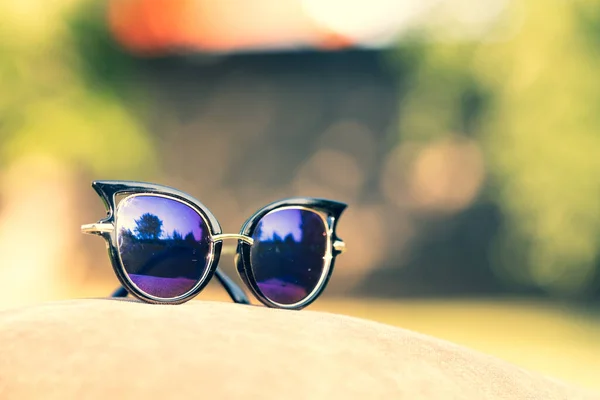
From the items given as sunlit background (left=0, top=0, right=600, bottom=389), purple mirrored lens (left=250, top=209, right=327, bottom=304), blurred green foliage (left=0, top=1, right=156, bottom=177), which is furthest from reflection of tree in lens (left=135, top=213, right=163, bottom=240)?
blurred green foliage (left=0, top=1, right=156, bottom=177)

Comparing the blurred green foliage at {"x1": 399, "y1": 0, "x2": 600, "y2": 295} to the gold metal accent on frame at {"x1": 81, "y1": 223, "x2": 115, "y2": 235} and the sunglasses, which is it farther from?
the gold metal accent on frame at {"x1": 81, "y1": 223, "x2": 115, "y2": 235}

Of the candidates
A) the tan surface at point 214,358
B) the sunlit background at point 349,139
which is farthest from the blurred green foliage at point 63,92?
the tan surface at point 214,358

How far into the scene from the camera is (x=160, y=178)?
8.98 metres

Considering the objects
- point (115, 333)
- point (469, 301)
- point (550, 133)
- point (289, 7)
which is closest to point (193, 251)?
point (115, 333)

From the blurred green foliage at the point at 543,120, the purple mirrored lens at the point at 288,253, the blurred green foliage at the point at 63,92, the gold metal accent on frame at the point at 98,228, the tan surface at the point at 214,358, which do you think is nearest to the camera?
the tan surface at the point at 214,358

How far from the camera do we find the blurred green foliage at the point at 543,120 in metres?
6.75

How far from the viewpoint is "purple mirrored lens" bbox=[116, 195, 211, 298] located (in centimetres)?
82

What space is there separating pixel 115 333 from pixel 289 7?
862 centimetres

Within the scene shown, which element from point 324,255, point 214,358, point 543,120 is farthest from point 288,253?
point 543,120

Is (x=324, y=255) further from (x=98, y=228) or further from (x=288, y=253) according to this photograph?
(x=98, y=228)

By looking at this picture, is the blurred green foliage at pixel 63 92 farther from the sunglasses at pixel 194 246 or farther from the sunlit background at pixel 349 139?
the sunglasses at pixel 194 246

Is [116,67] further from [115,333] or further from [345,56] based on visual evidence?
[115,333]

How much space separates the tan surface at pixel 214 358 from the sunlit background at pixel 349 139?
6.24 meters

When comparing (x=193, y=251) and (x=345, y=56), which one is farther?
(x=345, y=56)
